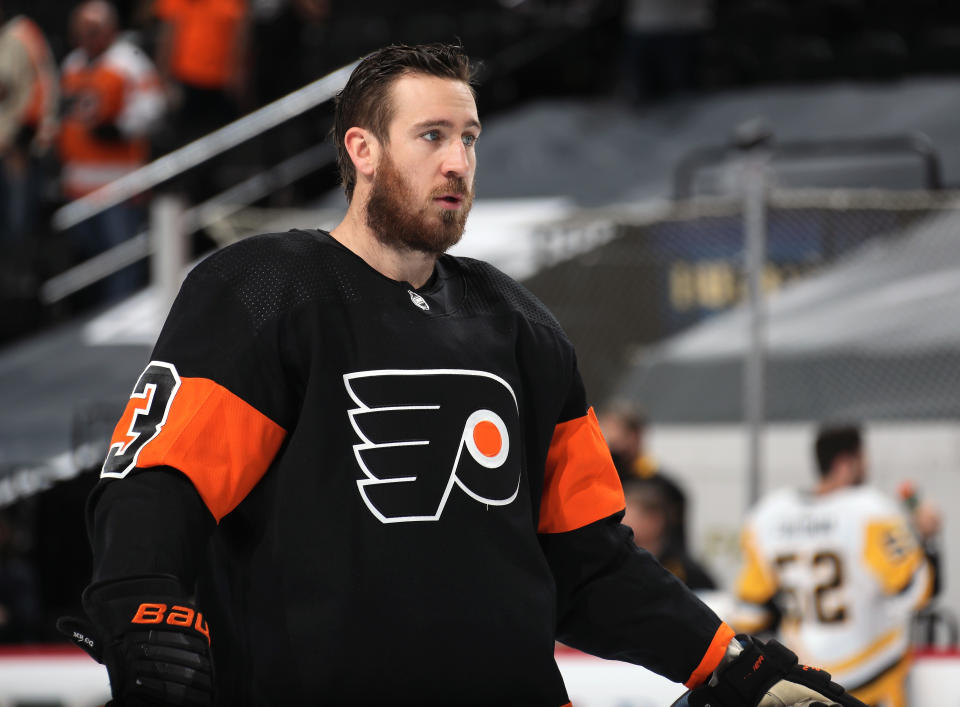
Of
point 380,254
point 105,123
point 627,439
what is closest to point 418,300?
point 380,254

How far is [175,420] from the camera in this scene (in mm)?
2133

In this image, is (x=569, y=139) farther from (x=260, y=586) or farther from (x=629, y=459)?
(x=260, y=586)

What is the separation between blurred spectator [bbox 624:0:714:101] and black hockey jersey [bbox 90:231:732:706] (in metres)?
8.70

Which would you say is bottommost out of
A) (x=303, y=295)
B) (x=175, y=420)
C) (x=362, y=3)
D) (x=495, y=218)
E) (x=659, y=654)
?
(x=659, y=654)

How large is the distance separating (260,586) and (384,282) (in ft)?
1.58

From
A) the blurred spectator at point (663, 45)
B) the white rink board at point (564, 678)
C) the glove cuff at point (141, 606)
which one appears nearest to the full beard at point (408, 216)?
the glove cuff at point (141, 606)

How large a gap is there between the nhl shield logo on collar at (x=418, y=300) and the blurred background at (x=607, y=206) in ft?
1.60

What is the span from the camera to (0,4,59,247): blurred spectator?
30.6 ft

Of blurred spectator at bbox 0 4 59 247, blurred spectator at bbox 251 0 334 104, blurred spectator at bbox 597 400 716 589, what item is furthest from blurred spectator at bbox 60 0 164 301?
blurred spectator at bbox 597 400 716 589

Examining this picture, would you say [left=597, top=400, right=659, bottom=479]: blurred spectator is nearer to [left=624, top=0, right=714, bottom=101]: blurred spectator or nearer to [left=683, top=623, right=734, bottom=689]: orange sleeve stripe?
[left=683, top=623, right=734, bottom=689]: orange sleeve stripe

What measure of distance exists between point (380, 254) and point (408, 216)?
87mm

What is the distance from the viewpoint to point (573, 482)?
2516 mm

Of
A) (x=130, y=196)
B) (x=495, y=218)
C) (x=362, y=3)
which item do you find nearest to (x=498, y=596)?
(x=495, y=218)

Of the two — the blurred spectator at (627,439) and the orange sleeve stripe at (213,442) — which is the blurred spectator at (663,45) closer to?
the blurred spectator at (627,439)
